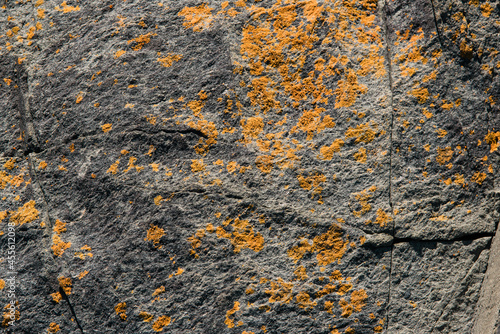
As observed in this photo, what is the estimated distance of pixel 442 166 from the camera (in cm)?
256

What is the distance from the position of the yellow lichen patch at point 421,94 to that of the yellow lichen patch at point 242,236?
4.62 feet

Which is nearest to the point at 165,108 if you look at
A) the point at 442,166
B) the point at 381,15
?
the point at 381,15

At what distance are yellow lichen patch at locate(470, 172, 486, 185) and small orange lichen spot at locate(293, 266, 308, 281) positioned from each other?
126 centimetres

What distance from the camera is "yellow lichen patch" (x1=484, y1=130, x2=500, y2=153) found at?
102 inches

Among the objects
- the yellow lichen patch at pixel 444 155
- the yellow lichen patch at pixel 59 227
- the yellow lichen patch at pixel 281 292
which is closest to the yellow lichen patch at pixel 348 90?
the yellow lichen patch at pixel 444 155

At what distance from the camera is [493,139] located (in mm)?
2609

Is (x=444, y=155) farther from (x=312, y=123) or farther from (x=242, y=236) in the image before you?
(x=242, y=236)

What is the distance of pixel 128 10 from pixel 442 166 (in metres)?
2.55

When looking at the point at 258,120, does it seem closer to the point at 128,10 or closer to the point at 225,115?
the point at 225,115

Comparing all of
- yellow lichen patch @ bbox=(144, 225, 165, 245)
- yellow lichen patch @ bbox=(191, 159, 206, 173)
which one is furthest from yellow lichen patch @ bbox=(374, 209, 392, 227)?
yellow lichen patch @ bbox=(144, 225, 165, 245)

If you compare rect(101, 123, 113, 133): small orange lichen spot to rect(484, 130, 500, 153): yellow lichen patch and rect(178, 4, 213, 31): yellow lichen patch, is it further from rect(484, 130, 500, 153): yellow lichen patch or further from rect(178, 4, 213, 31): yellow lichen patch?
rect(484, 130, 500, 153): yellow lichen patch

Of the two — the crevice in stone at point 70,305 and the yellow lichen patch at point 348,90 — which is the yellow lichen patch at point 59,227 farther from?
the yellow lichen patch at point 348,90

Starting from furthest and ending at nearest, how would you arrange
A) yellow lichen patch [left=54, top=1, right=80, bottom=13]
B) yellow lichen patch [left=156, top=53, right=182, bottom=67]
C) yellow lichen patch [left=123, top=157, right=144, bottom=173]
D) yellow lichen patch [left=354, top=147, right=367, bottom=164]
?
yellow lichen patch [left=54, top=1, right=80, bottom=13] < yellow lichen patch [left=156, top=53, right=182, bottom=67] < yellow lichen patch [left=123, top=157, right=144, bottom=173] < yellow lichen patch [left=354, top=147, right=367, bottom=164]

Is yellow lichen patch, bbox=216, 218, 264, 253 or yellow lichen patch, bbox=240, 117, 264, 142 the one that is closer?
yellow lichen patch, bbox=216, 218, 264, 253
